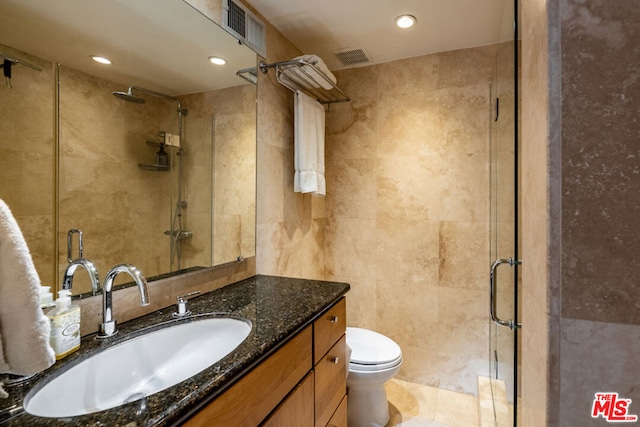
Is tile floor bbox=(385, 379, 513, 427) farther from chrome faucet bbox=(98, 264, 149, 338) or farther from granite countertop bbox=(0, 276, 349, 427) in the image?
chrome faucet bbox=(98, 264, 149, 338)

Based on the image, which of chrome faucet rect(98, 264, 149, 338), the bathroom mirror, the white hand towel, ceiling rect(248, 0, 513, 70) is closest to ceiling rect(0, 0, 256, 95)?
the bathroom mirror

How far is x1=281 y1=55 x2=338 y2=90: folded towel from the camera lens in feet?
5.93

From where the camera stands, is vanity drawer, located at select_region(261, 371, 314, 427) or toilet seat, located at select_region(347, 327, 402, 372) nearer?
vanity drawer, located at select_region(261, 371, 314, 427)

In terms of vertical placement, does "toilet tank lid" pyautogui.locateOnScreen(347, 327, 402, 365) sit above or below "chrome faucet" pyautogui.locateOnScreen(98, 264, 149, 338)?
below

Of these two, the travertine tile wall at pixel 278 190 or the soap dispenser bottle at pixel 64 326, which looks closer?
the soap dispenser bottle at pixel 64 326

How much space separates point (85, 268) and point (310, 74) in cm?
150

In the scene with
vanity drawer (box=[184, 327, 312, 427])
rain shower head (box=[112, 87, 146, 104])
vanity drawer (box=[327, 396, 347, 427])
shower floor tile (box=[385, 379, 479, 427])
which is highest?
rain shower head (box=[112, 87, 146, 104])

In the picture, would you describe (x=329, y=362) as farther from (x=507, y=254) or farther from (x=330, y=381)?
(x=507, y=254)

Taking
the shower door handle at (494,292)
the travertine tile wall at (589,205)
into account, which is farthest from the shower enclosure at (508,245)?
the travertine tile wall at (589,205)

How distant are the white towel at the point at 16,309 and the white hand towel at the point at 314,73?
155cm

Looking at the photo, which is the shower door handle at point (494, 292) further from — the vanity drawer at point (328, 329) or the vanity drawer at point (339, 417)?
the vanity drawer at point (339, 417)

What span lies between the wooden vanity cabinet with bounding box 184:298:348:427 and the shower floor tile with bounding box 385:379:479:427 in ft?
2.32

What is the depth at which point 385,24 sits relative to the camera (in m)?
1.91

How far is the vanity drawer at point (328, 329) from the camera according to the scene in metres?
1.23
